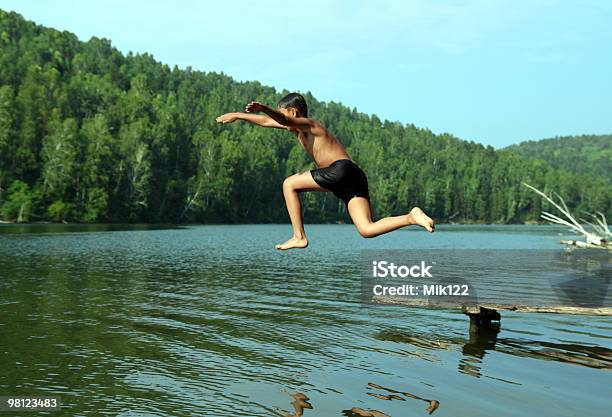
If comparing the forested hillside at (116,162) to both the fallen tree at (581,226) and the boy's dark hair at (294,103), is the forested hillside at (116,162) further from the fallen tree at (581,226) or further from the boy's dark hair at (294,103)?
the boy's dark hair at (294,103)

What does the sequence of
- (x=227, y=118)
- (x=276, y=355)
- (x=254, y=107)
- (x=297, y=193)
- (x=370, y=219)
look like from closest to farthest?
(x=254, y=107) < (x=227, y=118) < (x=370, y=219) < (x=297, y=193) < (x=276, y=355)

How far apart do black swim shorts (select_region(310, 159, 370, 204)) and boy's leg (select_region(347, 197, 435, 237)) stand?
107 millimetres

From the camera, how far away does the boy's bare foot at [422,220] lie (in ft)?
20.9

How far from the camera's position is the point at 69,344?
561 inches

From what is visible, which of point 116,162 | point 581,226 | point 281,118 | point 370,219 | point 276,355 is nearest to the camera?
point 281,118

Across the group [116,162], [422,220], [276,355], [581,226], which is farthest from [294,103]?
[116,162]

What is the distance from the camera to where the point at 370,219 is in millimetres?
6984

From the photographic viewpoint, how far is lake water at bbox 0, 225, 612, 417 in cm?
1045

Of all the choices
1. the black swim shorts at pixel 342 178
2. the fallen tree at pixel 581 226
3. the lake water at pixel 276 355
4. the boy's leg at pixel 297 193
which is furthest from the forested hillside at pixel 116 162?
the black swim shorts at pixel 342 178

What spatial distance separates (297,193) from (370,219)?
2.87 feet

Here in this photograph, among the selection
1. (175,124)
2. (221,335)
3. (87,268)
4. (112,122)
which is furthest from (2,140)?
(221,335)

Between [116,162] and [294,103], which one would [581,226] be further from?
[116,162]

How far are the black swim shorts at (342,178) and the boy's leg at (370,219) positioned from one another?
0.11 m

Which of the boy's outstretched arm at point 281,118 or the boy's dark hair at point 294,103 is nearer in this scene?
the boy's outstretched arm at point 281,118
